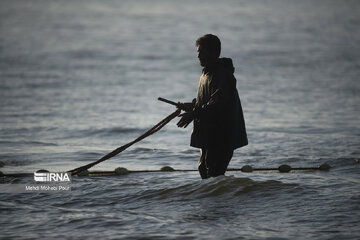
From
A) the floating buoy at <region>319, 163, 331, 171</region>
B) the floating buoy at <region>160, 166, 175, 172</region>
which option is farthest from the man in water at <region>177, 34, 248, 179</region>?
the floating buoy at <region>319, 163, 331, 171</region>

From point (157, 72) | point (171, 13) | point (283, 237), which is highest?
point (171, 13)

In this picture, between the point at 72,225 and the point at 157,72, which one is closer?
the point at 72,225

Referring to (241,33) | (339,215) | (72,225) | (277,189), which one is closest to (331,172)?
(277,189)

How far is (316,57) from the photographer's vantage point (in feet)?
80.1

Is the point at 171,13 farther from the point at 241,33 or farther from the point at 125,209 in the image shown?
the point at 125,209

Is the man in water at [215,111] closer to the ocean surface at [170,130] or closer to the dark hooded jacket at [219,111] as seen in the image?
the dark hooded jacket at [219,111]

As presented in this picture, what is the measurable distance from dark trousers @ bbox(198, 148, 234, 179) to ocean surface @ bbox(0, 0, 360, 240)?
1.38ft

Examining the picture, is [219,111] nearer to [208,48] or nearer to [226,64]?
[226,64]

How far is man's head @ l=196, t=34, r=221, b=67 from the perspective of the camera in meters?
6.81

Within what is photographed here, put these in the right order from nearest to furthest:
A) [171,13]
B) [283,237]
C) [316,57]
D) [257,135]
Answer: [283,237]
[257,135]
[316,57]
[171,13]

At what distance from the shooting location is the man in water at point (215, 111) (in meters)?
6.73

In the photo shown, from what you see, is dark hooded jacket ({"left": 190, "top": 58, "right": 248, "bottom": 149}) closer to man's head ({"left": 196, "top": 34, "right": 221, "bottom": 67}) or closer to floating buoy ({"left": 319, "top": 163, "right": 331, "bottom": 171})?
man's head ({"left": 196, "top": 34, "right": 221, "bottom": 67})

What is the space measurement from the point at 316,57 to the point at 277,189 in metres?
17.2

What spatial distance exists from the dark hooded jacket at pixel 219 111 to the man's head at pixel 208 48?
0.25ft
